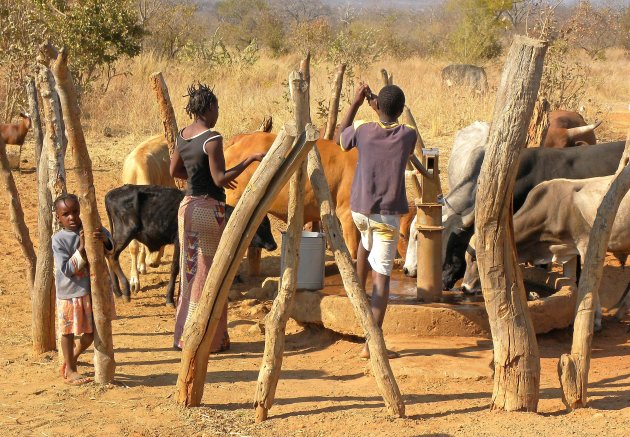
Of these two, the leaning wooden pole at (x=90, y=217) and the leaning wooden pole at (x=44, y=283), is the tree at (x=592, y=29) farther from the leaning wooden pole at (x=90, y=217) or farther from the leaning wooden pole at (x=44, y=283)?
the leaning wooden pole at (x=90, y=217)

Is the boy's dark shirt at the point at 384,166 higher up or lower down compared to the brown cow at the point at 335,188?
higher up

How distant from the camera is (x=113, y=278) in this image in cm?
907

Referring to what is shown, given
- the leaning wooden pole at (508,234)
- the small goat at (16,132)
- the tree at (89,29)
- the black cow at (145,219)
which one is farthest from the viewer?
the tree at (89,29)

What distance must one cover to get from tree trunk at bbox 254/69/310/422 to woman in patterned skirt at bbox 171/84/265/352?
32.0 inches

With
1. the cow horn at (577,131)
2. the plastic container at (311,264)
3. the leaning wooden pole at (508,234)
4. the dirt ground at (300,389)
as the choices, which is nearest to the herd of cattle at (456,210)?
the dirt ground at (300,389)

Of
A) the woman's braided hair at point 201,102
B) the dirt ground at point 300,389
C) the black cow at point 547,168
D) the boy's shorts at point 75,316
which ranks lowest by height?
the dirt ground at point 300,389

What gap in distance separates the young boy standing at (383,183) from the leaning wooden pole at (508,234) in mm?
968

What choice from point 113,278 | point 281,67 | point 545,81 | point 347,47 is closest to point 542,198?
point 113,278

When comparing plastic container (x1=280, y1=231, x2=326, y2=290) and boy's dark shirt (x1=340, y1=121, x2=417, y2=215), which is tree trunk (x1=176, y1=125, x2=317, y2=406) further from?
plastic container (x1=280, y1=231, x2=326, y2=290)

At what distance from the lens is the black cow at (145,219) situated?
29.2 ft

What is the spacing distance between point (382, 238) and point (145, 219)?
3.44 meters

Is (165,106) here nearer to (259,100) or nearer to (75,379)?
(75,379)

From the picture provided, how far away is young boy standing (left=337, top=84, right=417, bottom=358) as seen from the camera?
241 inches

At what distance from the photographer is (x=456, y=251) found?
8.51 metres
